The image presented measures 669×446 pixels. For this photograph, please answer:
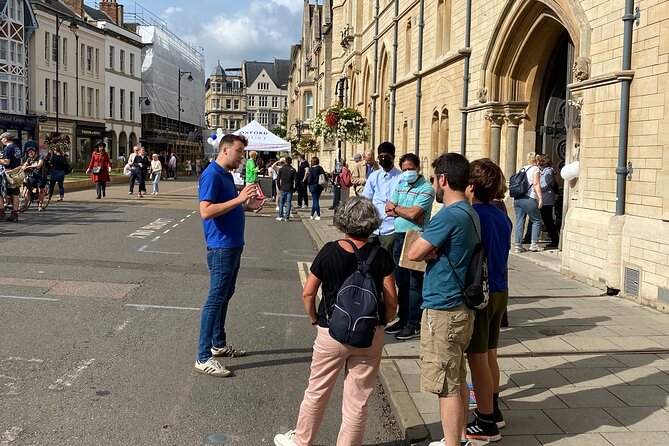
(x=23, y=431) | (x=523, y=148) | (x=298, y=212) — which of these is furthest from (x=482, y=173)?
(x=298, y=212)

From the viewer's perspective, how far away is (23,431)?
4172 mm

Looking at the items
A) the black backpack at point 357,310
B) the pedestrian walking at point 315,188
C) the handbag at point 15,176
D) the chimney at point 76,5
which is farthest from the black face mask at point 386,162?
the chimney at point 76,5

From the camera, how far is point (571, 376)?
549 centimetres

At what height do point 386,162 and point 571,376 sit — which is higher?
point 386,162

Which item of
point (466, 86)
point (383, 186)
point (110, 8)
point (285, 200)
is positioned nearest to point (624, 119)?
point (383, 186)

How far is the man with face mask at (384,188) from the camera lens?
712cm

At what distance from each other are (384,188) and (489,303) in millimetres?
3377

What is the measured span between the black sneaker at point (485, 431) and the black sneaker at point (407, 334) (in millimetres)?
2396

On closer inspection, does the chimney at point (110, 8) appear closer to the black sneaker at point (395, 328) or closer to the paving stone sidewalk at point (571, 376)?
the paving stone sidewalk at point (571, 376)

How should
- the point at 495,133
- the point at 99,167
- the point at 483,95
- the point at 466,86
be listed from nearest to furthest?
1. the point at 495,133
2. the point at 483,95
3. the point at 466,86
4. the point at 99,167

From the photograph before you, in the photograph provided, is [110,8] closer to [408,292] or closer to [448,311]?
[408,292]

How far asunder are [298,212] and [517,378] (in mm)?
18342

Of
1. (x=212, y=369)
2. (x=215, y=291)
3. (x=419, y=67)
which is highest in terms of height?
(x=419, y=67)

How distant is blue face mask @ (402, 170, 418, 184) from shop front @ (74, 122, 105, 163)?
48.4m
